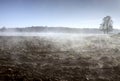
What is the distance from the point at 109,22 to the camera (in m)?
59.7

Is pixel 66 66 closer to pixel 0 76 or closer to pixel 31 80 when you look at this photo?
pixel 31 80

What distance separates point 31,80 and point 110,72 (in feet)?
18.6

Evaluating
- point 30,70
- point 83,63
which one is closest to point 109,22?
point 83,63

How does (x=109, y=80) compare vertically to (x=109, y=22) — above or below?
below

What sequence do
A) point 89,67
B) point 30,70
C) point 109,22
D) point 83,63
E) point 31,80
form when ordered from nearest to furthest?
point 31,80 < point 30,70 < point 89,67 < point 83,63 < point 109,22

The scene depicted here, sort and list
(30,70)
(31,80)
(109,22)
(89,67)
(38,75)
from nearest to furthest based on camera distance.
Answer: (31,80), (38,75), (30,70), (89,67), (109,22)

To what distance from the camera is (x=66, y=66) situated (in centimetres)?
1236

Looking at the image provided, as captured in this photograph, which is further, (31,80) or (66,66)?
(66,66)

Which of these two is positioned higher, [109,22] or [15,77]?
[109,22]

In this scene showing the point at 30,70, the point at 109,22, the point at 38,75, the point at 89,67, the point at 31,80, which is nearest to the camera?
the point at 31,80

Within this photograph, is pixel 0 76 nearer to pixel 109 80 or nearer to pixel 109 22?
pixel 109 80

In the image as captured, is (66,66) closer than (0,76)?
No

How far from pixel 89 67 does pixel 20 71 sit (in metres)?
5.24

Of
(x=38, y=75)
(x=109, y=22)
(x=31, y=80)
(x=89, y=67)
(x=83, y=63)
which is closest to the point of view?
(x=31, y=80)
